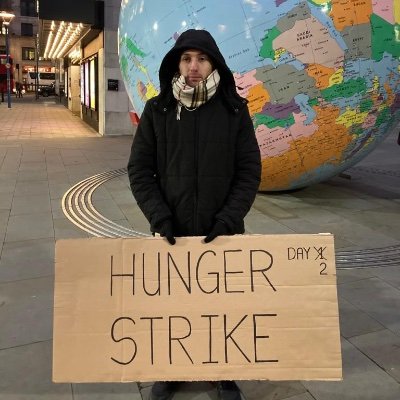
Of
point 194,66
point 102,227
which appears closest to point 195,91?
point 194,66

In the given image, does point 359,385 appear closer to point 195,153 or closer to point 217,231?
point 217,231

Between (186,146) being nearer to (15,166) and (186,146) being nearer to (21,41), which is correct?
(15,166)

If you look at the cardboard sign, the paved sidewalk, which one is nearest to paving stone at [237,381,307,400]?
the paved sidewalk

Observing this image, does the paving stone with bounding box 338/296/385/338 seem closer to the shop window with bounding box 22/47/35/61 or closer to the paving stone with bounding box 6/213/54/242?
the paving stone with bounding box 6/213/54/242

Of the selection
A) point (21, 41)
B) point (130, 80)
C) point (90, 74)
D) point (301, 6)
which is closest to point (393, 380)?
point (301, 6)

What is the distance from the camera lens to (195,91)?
2.22 meters

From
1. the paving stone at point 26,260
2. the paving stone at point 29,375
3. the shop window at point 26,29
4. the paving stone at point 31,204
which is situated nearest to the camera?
the paving stone at point 29,375

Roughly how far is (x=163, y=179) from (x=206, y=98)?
0.46m

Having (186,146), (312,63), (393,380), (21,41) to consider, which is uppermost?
(21,41)

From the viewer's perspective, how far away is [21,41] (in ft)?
218

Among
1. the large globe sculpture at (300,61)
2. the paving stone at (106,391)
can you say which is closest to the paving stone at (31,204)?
the large globe sculpture at (300,61)

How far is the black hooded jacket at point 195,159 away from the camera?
229 centimetres

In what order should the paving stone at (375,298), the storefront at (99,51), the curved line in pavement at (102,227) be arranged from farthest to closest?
the storefront at (99,51) < the curved line in pavement at (102,227) < the paving stone at (375,298)

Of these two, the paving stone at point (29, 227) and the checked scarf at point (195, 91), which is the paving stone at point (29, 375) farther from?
the paving stone at point (29, 227)
